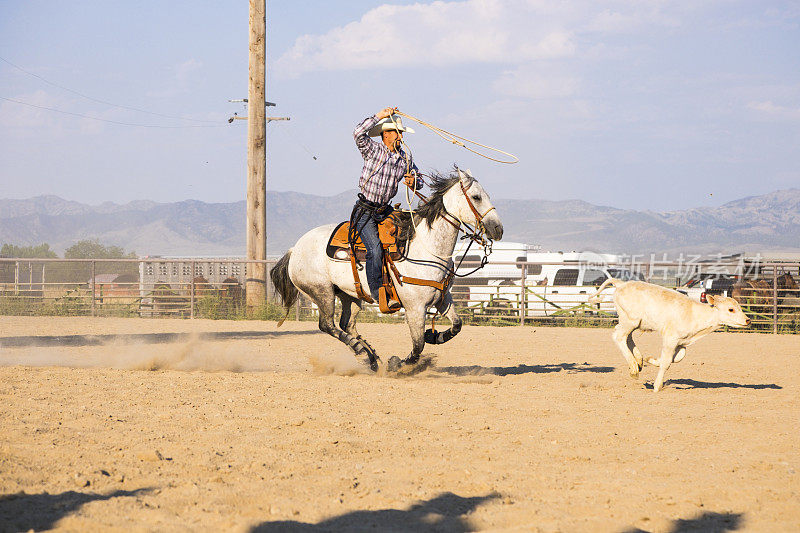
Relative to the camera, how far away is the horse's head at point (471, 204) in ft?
25.8

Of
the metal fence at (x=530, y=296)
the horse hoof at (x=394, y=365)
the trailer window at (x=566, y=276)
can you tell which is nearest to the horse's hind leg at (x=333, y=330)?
the horse hoof at (x=394, y=365)

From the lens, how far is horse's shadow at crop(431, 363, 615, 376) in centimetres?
953

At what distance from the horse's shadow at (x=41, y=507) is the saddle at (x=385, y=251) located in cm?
478

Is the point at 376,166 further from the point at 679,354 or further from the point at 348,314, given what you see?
the point at 679,354

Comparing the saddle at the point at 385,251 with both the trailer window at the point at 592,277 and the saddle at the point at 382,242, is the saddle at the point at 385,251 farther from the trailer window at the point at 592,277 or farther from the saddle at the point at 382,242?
the trailer window at the point at 592,277

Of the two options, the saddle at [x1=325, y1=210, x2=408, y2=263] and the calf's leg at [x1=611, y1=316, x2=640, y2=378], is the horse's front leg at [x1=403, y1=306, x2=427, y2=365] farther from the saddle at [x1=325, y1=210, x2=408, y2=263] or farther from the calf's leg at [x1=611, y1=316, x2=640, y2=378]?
the calf's leg at [x1=611, y1=316, x2=640, y2=378]

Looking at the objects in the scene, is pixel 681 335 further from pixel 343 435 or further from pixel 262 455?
pixel 262 455

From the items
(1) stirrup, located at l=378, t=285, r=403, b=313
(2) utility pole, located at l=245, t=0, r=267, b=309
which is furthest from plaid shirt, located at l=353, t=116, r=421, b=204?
(2) utility pole, located at l=245, t=0, r=267, b=309

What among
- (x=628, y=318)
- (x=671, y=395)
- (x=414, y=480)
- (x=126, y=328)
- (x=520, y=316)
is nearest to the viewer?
(x=414, y=480)

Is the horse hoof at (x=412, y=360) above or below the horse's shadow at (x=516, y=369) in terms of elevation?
above

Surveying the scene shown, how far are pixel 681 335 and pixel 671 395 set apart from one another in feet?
2.32

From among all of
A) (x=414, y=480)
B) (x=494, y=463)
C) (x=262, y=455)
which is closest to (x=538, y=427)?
(x=494, y=463)

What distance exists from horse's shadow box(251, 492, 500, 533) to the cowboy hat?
17.7ft

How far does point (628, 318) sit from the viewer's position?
828 centimetres
